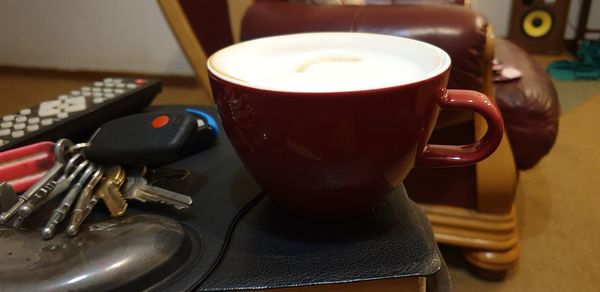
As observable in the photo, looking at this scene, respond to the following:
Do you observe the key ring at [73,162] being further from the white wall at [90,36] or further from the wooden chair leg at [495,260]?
the white wall at [90,36]

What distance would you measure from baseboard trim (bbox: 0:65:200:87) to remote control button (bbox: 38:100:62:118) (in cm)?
149

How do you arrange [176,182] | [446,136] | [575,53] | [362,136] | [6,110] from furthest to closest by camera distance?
[575,53], [6,110], [446,136], [176,182], [362,136]

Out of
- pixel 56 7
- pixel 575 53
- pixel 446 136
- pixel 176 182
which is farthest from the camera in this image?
pixel 575 53

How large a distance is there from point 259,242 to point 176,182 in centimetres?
10

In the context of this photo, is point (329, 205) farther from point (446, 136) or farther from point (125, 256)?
point (446, 136)

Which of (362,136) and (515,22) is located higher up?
(362,136)

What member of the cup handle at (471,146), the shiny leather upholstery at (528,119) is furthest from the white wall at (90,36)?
the cup handle at (471,146)

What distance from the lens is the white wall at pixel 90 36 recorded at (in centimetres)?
194

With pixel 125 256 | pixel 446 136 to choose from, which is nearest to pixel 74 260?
pixel 125 256

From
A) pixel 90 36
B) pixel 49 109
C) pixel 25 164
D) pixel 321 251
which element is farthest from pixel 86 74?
pixel 321 251

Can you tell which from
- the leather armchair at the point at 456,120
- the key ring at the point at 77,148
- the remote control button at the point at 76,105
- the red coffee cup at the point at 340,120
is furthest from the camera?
the leather armchair at the point at 456,120

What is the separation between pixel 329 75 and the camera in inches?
12.0

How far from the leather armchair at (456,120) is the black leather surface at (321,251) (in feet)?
1.26

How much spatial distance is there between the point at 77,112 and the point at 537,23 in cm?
232
